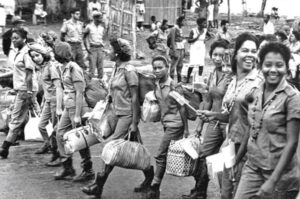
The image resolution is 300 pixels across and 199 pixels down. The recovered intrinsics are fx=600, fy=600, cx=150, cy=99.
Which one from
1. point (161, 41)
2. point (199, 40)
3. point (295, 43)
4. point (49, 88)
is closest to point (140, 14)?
point (161, 41)

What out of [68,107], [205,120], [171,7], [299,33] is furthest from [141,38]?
[205,120]

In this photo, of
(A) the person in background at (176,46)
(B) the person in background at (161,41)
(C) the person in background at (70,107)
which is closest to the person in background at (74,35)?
(B) the person in background at (161,41)

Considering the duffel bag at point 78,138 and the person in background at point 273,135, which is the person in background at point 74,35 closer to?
the duffel bag at point 78,138

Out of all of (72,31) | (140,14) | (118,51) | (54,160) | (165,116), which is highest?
(140,14)

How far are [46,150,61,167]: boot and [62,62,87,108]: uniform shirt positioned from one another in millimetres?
1253

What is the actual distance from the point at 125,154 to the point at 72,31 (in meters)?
9.69

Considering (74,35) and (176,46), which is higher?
(74,35)

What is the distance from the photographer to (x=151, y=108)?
274 inches

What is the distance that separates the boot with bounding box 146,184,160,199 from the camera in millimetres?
6895

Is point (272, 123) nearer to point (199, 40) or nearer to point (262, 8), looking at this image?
point (199, 40)

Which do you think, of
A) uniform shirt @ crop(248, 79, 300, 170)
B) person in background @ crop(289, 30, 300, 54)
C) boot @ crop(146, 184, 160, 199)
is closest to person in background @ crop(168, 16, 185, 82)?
person in background @ crop(289, 30, 300, 54)

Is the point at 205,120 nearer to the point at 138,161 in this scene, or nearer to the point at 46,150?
the point at 138,161

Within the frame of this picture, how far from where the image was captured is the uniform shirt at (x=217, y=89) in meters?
6.30

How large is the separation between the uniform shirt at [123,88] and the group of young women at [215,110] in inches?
0.5
